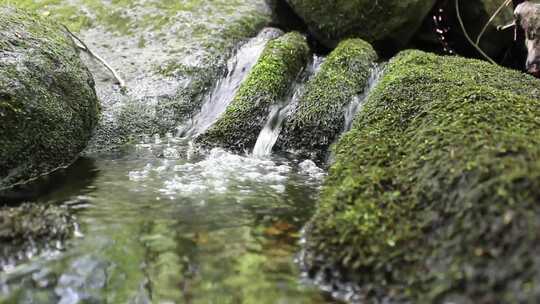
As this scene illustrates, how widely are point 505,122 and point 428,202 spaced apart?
88 cm

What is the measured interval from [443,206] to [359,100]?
354 cm

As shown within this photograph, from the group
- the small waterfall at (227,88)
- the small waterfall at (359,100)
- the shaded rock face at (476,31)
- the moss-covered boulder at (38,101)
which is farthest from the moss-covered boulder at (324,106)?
the shaded rock face at (476,31)

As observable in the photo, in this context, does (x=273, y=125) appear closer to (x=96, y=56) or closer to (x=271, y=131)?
(x=271, y=131)

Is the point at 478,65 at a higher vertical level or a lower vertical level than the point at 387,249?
higher

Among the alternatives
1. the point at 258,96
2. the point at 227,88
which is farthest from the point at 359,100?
the point at 227,88

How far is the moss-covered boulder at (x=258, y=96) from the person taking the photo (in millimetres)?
5648

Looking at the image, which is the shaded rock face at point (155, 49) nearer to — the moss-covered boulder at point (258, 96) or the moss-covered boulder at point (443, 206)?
the moss-covered boulder at point (258, 96)

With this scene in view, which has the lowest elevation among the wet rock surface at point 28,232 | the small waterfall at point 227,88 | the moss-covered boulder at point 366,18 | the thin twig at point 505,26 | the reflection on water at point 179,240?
the reflection on water at point 179,240

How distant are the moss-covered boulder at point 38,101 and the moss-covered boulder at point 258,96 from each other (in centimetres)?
143

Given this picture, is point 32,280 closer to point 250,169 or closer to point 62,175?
point 62,175

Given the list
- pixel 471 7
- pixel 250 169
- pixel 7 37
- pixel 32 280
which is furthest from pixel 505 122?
pixel 471 7

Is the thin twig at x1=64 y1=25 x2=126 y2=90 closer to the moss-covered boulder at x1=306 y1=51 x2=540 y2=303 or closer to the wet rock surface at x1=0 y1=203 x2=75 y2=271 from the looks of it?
the wet rock surface at x1=0 y1=203 x2=75 y2=271

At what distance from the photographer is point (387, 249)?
2.48 metres

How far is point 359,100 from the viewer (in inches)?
232
